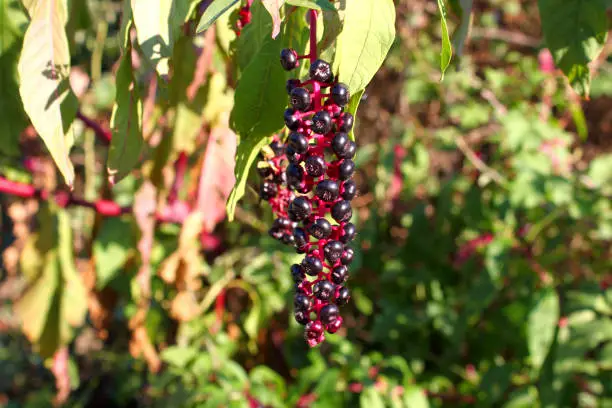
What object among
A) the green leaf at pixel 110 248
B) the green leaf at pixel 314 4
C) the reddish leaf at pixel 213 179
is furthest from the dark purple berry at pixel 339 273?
the green leaf at pixel 110 248

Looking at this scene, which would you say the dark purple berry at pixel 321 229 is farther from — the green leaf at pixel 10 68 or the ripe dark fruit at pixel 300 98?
the green leaf at pixel 10 68

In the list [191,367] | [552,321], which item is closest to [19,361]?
[191,367]

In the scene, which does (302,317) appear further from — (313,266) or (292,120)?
(292,120)

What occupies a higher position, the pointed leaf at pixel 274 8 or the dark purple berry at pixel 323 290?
the pointed leaf at pixel 274 8

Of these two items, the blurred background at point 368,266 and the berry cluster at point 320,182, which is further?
the blurred background at point 368,266

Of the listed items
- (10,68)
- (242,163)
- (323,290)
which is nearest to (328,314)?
(323,290)

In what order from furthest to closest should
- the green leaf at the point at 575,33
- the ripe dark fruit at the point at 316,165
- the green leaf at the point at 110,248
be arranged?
the green leaf at the point at 110,248
the green leaf at the point at 575,33
the ripe dark fruit at the point at 316,165

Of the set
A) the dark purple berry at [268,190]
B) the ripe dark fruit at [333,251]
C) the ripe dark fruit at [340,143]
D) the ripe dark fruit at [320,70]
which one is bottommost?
the ripe dark fruit at [333,251]
